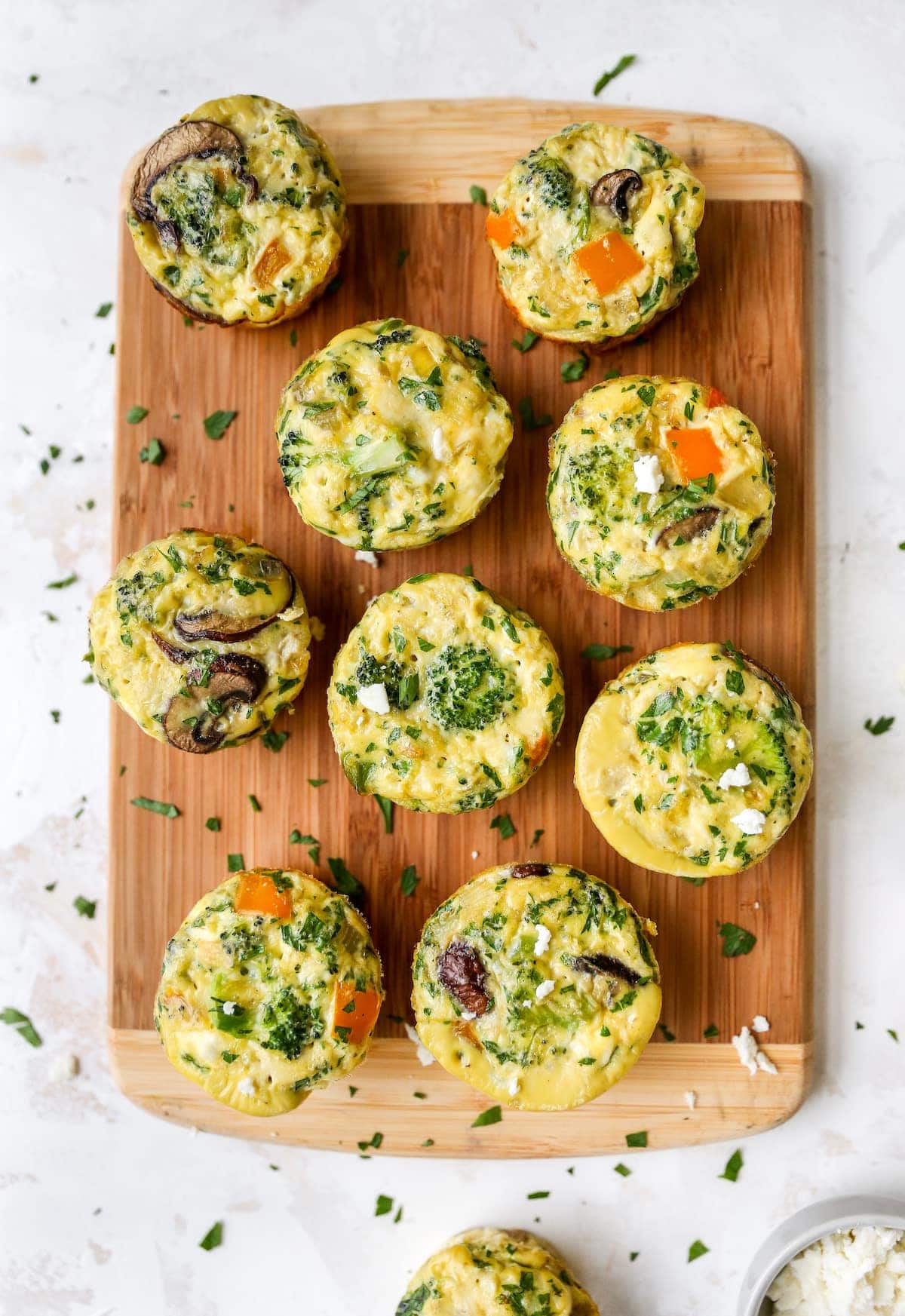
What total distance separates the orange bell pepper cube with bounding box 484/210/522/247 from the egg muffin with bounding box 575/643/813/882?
1.39m

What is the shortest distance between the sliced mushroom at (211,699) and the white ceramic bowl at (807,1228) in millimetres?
2484

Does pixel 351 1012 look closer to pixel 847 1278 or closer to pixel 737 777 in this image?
pixel 737 777

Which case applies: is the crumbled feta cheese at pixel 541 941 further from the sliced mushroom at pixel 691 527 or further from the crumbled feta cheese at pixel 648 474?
the crumbled feta cheese at pixel 648 474

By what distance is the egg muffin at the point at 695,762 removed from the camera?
3.35 m

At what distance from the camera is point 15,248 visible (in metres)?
4.04

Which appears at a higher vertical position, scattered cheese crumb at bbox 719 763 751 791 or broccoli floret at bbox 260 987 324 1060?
scattered cheese crumb at bbox 719 763 751 791

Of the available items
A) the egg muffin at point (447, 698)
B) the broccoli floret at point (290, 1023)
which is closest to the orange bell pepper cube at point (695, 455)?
the egg muffin at point (447, 698)

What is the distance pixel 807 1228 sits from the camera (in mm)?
3629

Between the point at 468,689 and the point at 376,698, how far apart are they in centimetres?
29

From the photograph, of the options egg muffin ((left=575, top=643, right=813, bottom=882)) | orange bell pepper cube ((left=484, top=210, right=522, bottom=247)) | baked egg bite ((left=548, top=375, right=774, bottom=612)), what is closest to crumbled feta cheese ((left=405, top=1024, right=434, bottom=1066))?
egg muffin ((left=575, top=643, right=813, bottom=882))

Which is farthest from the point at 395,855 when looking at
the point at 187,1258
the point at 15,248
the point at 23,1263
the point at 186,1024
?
the point at 15,248

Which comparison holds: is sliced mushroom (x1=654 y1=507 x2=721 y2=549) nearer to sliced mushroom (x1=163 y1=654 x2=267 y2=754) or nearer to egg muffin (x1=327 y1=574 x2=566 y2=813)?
egg muffin (x1=327 y1=574 x2=566 y2=813)

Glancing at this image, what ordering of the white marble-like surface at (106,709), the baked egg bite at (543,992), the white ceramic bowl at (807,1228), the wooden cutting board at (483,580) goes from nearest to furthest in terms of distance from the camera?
the baked egg bite at (543,992)
the white ceramic bowl at (807,1228)
the wooden cutting board at (483,580)
the white marble-like surface at (106,709)

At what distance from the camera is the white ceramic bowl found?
11.6ft
